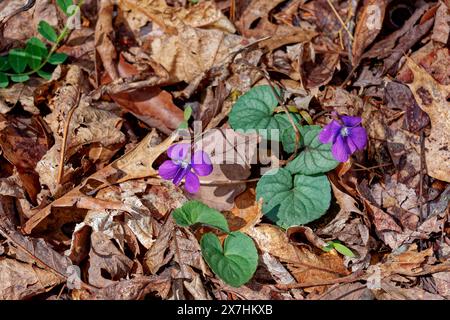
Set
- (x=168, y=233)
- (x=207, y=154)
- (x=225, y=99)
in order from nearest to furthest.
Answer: (x=168, y=233) < (x=207, y=154) < (x=225, y=99)

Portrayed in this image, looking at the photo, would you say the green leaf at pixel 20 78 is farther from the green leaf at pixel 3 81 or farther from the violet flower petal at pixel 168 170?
the violet flower petal at pixel 168 170

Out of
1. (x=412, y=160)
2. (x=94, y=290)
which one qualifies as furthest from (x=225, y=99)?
(x=94, y=290)

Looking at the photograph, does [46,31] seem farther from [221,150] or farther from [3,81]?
[221,150]

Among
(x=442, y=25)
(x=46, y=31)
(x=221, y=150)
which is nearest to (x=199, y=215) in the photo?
(x=221, y=150)

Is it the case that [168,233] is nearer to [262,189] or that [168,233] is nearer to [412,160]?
[262,189]

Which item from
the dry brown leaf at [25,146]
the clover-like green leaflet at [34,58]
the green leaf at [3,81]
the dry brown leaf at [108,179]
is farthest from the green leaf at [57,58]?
the dry brown leaf at [108,179]
